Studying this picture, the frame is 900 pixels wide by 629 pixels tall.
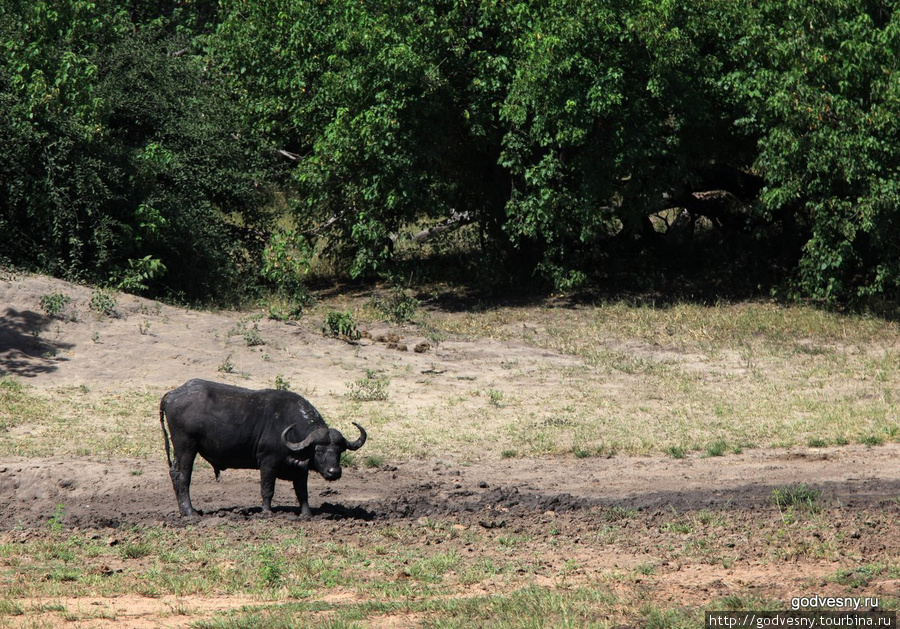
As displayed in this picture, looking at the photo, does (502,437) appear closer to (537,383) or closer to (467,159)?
(537,383)

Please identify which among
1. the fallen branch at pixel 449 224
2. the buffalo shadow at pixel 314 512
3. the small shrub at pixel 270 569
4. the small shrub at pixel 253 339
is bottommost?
the buffalo shadow at pixel 314 512

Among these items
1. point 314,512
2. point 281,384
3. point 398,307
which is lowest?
point 314,512

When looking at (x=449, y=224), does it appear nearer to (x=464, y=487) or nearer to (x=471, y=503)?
(x=464, y=487)

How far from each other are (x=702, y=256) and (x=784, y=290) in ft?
8.89

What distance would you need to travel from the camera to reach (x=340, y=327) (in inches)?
643

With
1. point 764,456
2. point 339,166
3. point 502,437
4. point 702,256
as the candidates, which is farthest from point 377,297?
point 764,456

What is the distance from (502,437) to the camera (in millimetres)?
12156

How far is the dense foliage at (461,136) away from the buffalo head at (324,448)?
9.43 meters

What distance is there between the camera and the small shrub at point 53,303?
596 inches

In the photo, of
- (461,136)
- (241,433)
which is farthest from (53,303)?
(461,136)

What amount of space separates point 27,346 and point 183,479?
19.8 feet

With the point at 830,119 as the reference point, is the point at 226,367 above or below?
below

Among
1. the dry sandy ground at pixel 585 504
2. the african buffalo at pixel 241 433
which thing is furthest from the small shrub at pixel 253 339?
the african buffalo at pixel 241 433

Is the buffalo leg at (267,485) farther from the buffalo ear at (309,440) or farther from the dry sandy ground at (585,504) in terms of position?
the buffalo ear at (309,440)
